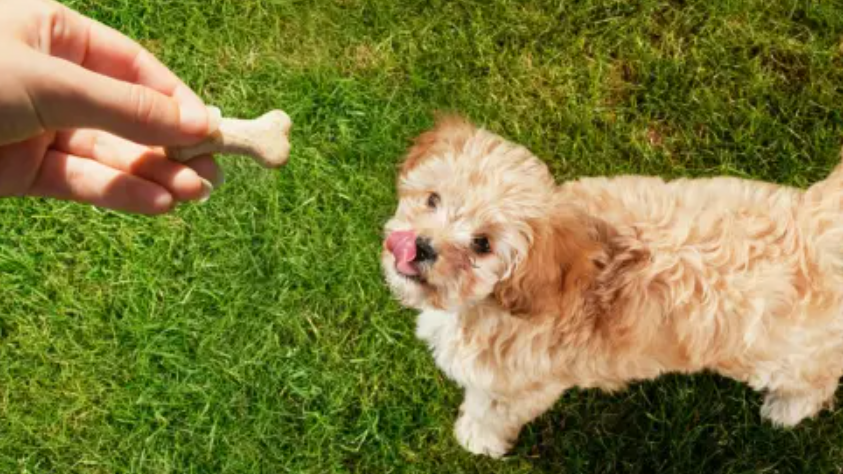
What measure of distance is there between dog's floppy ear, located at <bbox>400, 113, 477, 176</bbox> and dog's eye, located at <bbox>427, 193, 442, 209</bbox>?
0.42 feet

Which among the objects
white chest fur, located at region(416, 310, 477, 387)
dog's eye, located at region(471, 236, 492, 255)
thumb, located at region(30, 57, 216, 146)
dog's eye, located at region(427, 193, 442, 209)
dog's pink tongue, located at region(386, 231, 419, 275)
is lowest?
white chest fur, located at region(416, 310, 477, 387)

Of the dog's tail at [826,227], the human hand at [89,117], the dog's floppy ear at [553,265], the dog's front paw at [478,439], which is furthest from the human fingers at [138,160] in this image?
the dog's tail at [826,227]

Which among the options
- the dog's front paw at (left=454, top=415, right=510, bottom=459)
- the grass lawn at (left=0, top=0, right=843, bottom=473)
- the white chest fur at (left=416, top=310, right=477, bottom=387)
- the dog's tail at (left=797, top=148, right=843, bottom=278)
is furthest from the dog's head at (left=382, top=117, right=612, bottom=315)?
the grass lawn at (left=0, top=0, right=843, bottom=473)

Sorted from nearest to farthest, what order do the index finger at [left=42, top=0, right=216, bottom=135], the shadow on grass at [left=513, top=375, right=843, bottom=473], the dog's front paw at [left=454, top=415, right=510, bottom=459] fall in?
the index finger at [left=42, top=0, right=216, bottom=135] → the dog's front paw at [left=454, top=415, right=510, bottom=459] → the shadow on grass at [left=513, top=375, right=843, bottom=473]

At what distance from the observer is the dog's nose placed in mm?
2402

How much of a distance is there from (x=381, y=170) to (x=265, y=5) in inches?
40.0

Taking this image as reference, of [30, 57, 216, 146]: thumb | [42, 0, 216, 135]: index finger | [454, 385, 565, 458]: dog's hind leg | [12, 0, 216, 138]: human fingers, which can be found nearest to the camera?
[30, 57, 216, 146]: thumb

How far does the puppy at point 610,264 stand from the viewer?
7.60ft

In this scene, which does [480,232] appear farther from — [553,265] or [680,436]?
[680,436]

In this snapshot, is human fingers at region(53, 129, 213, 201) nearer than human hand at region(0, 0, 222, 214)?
No

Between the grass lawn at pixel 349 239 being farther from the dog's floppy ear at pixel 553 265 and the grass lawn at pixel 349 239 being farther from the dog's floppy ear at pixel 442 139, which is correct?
the dog's floppy ear at pixel 553 265

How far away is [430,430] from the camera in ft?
11.2

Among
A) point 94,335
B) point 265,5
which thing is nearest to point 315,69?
point 265,5

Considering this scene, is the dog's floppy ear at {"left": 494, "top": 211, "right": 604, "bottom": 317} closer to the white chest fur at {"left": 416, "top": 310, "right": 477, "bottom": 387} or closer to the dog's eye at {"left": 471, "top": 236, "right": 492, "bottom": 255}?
the dog's eye at {"left": 471, "top": 236, "right": 492, "bottom": 255}
